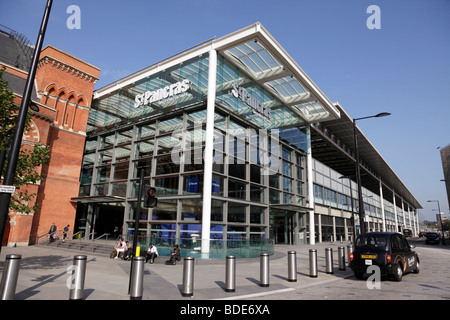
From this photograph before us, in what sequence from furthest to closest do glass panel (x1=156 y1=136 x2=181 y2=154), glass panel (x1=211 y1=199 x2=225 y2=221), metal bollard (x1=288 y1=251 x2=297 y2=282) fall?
glass panel (x1=156 y1=136 x2=181 y2=154) → glass panel (x1=211 y1=199 x2=225 y2=221) → metal bollard (x1=288 y1=251 x2=297 y2=282)

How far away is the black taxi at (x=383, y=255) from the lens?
9.65m

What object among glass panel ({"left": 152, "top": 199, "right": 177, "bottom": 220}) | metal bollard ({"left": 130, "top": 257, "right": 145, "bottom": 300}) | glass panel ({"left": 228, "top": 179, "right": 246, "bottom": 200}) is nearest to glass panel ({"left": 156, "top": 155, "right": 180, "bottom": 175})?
glass panel ({"left": 152, "top": 199, "right": 177, "bottom": 220})

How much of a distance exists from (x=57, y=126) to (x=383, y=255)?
27127mm

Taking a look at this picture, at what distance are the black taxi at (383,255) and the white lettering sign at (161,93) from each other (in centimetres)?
1553

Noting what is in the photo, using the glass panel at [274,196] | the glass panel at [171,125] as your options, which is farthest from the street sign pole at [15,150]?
the glass panel at [274,196]

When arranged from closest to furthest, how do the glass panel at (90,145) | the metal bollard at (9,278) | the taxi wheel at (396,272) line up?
the metal bollard at (9,278)
the taxi wheel at (396,272)
the glass panel at (90,145)

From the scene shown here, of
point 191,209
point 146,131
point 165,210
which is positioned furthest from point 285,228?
point 146,131

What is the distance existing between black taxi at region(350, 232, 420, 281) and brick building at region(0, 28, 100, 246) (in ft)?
76.0

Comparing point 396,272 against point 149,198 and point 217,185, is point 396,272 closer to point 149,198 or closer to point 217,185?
point 149,198

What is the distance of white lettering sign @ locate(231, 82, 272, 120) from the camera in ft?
70.2

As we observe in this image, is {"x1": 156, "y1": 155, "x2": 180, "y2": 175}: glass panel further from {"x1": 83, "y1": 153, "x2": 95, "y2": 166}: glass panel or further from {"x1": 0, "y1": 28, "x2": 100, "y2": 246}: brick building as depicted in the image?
{"x1": 83, "y1": 153, "x2": 95, "y2": 166}: glass panel

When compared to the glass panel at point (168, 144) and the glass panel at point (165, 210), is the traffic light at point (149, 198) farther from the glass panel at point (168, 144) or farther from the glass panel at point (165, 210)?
the glass panel at point (168, 144)

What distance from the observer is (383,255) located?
971 cm

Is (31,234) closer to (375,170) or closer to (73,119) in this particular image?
(73,119)
